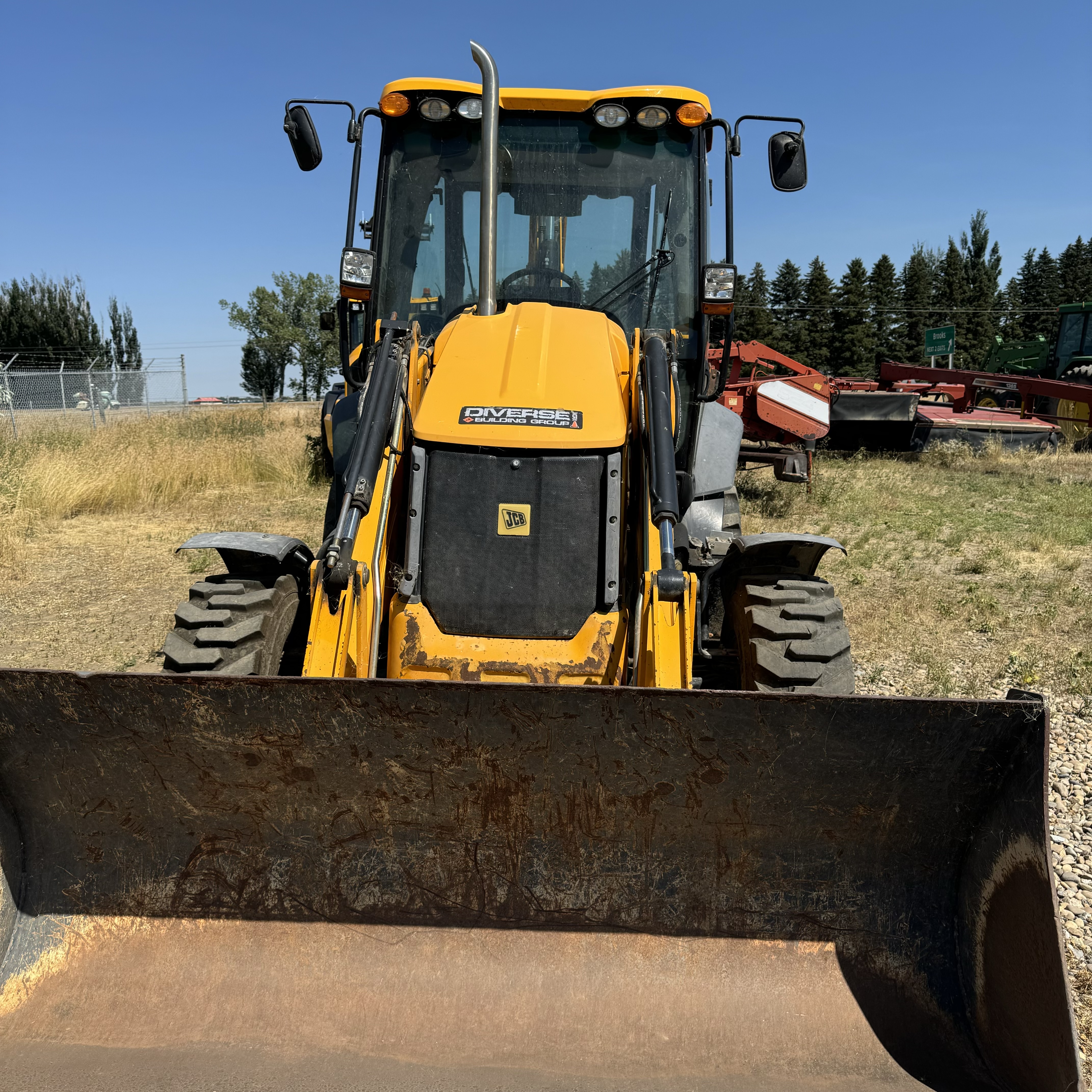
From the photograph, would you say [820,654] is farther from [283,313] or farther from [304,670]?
[283,313]

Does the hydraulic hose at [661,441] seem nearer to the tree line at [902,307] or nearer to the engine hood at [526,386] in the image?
the engine hood at [526,386]

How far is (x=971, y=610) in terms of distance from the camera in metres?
7.30

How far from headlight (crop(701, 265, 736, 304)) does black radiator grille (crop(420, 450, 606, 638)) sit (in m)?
1.44

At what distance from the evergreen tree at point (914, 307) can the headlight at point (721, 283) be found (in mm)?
55658

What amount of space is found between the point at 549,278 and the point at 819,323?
54828 mm

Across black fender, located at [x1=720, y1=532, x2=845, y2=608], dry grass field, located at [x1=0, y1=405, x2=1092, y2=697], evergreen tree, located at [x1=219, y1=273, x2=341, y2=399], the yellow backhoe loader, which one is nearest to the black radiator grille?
the yellow backhoe loader

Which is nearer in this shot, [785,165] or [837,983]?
[837,983]

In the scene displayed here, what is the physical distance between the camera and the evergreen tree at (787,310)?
5503 cm

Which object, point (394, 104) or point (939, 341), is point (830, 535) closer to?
point (394, 104)

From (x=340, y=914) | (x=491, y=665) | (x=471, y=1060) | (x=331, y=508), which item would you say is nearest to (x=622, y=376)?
(x=491, y=665)

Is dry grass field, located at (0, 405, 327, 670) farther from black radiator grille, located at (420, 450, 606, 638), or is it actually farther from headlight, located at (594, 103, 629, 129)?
headlight, located at (594, 103, 629, 129)

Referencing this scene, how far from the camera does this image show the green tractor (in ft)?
59.2

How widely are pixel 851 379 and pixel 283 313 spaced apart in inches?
1483

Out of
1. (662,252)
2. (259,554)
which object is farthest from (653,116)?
(259,554)
